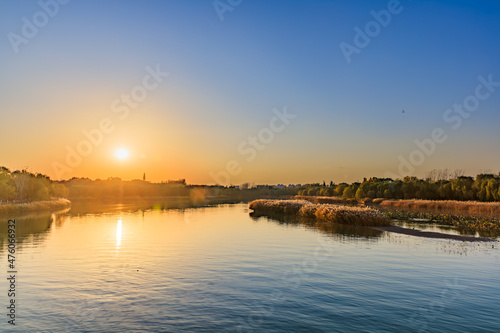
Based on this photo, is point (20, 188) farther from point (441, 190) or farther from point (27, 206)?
point (441, 190)

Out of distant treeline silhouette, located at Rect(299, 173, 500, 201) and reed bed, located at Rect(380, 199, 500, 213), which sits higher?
distant treeline silhouette, located at Rect(299, 173, 500, 201)

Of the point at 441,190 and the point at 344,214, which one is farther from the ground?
the point at 441,190

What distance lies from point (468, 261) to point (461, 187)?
342 ft

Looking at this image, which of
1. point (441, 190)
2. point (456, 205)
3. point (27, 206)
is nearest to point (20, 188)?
point (27, 206)

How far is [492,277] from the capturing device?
23609 millimetres

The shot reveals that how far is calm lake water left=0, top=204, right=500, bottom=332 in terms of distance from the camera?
15.1 meters

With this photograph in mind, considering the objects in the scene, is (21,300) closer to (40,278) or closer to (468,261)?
(40,278)

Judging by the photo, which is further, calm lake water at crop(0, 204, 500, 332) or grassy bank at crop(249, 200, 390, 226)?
grassy bank at crop(249, 200, 390, 226)

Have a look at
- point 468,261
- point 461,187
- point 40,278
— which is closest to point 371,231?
point 468,261

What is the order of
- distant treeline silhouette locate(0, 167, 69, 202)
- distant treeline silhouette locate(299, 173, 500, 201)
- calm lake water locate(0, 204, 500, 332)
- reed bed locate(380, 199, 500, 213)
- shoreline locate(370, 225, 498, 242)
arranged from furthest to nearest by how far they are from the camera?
distant treeline silhouette locate(299, 173, 500, 201) < reed bed locate(380, 199, 500, 213) < distant treeline silhouette locate(0, 167, 69, 202) < shoreline locate(370, 225, 498, 242) < calm lake water locate(0, 204, 500, 332)

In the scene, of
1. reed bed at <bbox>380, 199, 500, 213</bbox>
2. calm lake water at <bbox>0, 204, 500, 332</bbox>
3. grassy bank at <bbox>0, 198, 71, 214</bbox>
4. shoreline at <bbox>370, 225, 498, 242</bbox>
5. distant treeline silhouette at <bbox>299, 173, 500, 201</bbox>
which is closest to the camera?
calm lake water at <bbox>0, 204, 500, 332</bbox>

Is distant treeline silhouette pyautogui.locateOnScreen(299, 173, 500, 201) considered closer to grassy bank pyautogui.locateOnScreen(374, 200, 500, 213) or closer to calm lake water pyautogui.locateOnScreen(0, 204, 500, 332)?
grassy bank pyautogui.locateOnScreen(374, 200, 500, 213)

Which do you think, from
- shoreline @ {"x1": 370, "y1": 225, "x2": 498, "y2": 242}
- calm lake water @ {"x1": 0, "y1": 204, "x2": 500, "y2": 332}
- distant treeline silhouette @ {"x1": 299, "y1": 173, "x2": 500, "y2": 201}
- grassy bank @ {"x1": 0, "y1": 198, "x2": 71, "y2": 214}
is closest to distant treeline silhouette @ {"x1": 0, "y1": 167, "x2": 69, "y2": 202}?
grassy bank @ {"x1": 0, "y1": 198, "x2": 71, "y2": 214}

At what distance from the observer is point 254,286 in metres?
21.0
